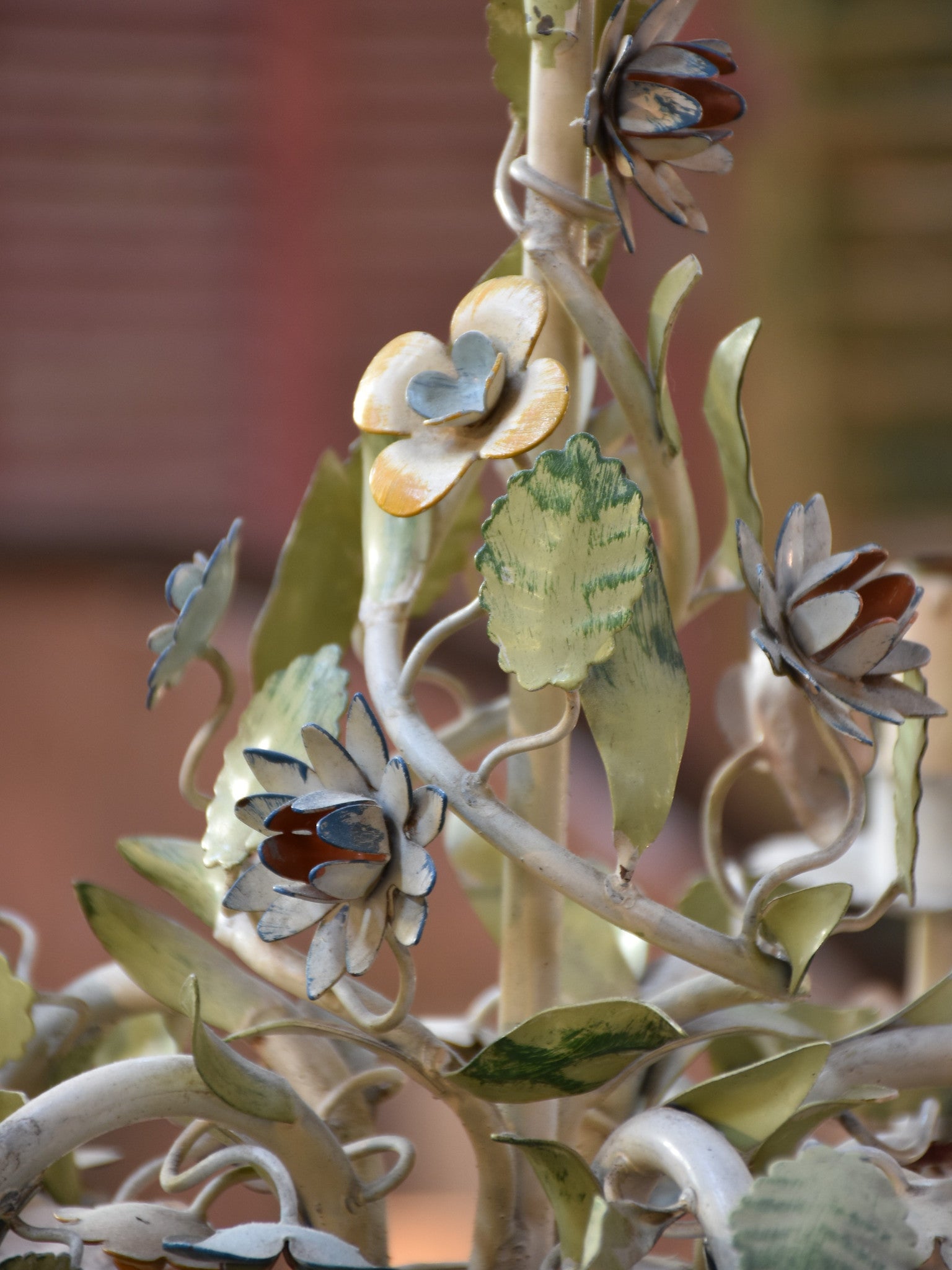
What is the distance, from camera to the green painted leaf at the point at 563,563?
0.25 m

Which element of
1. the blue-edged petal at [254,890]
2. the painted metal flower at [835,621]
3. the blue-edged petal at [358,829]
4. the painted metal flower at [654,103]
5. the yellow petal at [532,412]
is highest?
the painted metal flower at [654,103]

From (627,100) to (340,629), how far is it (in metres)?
0.17

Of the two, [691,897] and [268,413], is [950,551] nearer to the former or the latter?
[691,897]

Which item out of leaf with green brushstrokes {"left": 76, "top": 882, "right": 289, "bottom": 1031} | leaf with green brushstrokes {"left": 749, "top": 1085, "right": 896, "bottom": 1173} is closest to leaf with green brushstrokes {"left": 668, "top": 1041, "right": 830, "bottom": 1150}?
leaf with green brushstrokes {"left": 749, "top": 1085, "right": 896, "bottom": 1173}

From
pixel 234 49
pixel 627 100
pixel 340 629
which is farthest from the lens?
pixel 234 49

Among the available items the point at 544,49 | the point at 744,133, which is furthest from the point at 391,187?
the point at 544,49

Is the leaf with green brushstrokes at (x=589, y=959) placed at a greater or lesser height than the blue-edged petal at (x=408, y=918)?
lesser

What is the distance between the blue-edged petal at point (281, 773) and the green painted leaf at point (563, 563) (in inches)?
1.8

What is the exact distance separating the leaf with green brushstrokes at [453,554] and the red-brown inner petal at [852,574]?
5.4 inches

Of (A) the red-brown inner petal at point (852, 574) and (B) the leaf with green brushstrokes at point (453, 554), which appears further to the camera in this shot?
(B) the leaf with green brushstrokes at point (453, 554)

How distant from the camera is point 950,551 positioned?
0.49 metres

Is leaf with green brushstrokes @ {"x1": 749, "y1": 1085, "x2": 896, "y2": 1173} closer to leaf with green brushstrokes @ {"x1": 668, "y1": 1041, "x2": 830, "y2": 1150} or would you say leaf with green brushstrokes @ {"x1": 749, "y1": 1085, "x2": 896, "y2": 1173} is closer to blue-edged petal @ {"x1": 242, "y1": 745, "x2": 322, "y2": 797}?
leaf with green brushstrokes @ {"x1": 668, "y1": 1041, "x2": 830, "y2": 1150}

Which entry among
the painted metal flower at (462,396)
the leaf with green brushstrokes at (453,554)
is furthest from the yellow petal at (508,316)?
the leaf with green brushstrokes at (453,554)

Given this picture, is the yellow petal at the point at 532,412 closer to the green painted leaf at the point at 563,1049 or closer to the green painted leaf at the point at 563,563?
the green painted leaf at the point at 563,563
